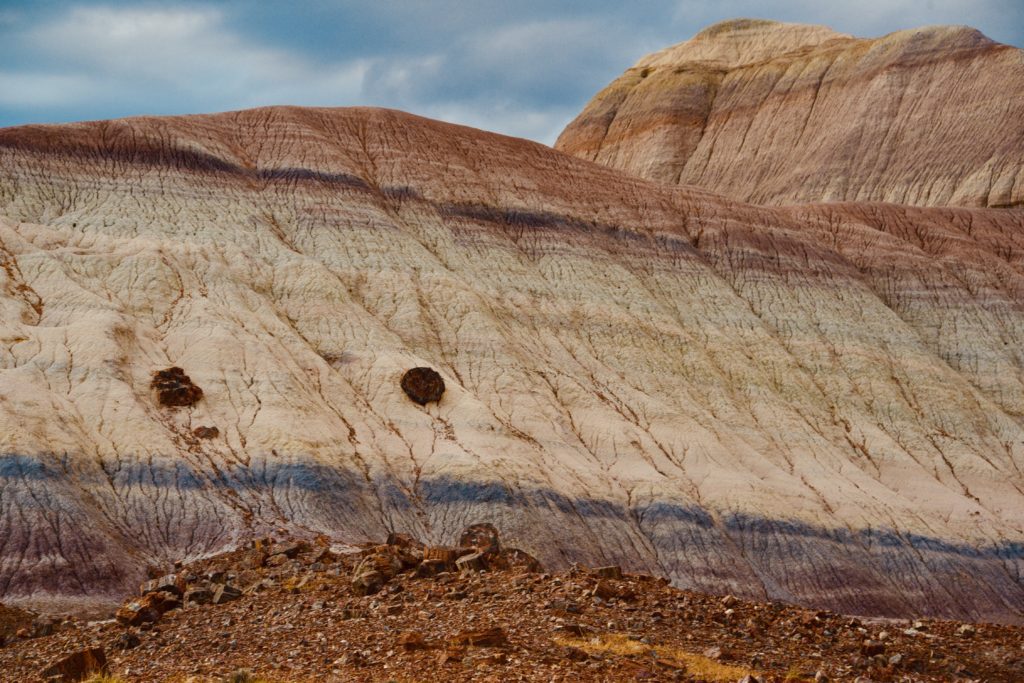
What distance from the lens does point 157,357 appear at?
5312cm

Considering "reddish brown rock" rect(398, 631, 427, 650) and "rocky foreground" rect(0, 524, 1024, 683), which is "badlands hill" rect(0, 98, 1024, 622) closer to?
"rocky foreground" rect(0, 524, 1024, 683)

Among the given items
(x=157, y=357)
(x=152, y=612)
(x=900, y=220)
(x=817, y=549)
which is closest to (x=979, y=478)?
(x=817, y=549)

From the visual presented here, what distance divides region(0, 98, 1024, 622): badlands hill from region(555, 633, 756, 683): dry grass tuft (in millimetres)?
24492

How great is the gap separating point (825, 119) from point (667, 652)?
11804 cm

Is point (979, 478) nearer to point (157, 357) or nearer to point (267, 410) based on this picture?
point (267, 410)

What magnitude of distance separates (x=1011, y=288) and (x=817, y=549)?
43007mm

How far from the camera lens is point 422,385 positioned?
5694cm

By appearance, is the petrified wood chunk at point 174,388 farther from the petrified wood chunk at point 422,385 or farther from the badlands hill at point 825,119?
the badlands hill at point 825,119

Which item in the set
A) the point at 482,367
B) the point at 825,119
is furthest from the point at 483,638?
the point at 825,119

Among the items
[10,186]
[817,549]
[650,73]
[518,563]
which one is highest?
[650,73]

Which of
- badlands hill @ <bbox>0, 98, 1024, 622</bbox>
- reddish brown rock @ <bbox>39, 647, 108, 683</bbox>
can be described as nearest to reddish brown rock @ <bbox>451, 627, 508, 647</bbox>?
reddish brown rock @ <bbox>39, 647, 108, 683</bbox>

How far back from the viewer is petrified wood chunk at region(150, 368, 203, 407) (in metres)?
50.1

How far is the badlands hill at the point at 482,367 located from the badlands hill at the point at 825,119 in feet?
85.5

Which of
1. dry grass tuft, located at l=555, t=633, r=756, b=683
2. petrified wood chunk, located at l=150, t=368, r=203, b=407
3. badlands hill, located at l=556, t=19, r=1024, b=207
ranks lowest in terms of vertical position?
dry grass tuft, located at l=555, t=633, r=756, b=683
